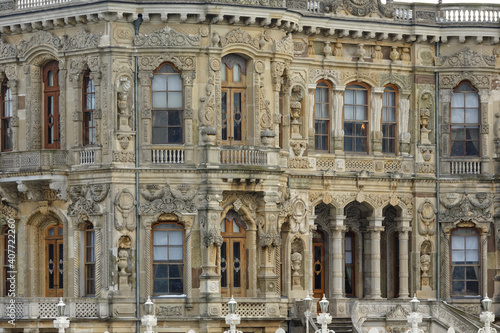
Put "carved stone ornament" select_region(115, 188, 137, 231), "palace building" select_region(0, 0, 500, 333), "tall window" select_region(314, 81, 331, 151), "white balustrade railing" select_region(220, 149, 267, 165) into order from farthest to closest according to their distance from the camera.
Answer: "tall window" select_region(314, 81, 331, 151)
"white balustrade railing" select_region(220, 149, 267, 165)
"palace building" select_region(0, 0, 500, 333)
"carved stone ornament" select_region(115, 188, 137, 231)

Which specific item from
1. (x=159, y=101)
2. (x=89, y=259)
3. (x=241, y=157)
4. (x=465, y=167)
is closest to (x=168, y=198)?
(x=241, y=157)

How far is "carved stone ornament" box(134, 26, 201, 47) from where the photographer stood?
63062mm

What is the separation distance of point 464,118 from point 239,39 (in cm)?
1002

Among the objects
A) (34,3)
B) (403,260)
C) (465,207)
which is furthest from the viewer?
(465,207)

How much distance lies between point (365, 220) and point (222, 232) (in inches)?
287

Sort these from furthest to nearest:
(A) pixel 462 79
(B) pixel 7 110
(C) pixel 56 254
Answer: (A) pixel 462 79 < (B) pixel 7 110 < (C) pixel 56 254

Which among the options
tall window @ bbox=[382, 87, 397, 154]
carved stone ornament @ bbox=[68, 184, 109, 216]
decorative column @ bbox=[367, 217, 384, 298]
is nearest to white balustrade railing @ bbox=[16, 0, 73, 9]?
carved stone ornament @ bbox=[68, 184, 109, 216]

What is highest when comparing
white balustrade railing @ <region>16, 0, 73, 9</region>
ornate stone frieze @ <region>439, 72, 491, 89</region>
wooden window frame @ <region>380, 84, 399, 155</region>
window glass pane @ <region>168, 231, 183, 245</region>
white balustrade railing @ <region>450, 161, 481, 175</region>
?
white balustrade railing @ <region>16, 0, 73, 9</region>

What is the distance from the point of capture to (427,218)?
227ft

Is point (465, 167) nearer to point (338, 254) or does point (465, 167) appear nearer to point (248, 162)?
point (338, 254)

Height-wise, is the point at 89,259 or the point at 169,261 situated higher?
the point at 89,259

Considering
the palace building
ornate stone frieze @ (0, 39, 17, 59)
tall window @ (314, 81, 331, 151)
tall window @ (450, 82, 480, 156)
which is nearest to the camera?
the palace building

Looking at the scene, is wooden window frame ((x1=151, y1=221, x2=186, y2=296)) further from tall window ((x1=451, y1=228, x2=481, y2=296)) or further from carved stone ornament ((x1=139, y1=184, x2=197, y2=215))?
tall window ((x1=451, y1=228, x2=481, y2=296))

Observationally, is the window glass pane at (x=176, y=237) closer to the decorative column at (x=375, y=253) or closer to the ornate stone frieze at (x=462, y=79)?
the decorative column at (x=375, y=253)
